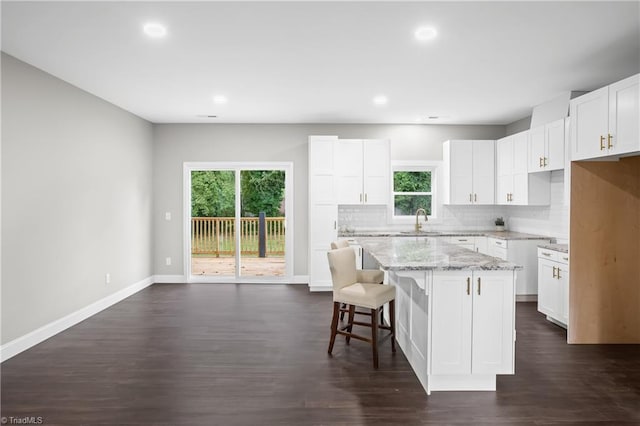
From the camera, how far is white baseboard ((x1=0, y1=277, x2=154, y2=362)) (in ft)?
11.2

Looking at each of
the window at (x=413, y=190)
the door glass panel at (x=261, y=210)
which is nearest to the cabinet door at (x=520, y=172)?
the window at (x=413, y=190)

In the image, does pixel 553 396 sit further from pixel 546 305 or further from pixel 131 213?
pixel 131 213

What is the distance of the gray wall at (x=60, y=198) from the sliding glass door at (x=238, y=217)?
1064 millimetres

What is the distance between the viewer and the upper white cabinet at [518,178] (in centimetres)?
535

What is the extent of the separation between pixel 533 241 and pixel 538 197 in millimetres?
640

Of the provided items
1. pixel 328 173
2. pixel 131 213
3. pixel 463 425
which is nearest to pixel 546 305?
pixel 463 425

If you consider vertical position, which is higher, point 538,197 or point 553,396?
point 538,197

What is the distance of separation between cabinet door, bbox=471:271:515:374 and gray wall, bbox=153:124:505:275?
406 cm

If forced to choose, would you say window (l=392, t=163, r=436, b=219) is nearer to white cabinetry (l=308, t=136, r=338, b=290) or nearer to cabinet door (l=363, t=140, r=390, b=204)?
cabinet door (l=363, t=140, r=390, b=204)

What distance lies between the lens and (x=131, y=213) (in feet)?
18.9

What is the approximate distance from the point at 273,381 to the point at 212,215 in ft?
13.8

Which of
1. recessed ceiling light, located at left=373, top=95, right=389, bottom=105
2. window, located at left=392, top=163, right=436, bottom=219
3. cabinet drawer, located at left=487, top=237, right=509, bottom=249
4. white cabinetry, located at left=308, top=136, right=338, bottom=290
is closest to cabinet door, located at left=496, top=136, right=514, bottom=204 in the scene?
cabinet drawer, located at left=487, top=237, right=509, bottom=249

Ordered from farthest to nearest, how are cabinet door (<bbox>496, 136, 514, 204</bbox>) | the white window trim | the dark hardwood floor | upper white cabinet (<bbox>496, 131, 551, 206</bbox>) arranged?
1. the white window trim
2. cabinet door (<bbox>496, 136, 514, 204</bbox>)
3. upper white cabinet (<bbox>496, 131, 551, 206</bbox>)
4. the dark hardwood floor

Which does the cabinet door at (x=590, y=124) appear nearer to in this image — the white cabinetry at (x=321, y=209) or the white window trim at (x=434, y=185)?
the white window trim at (x=434, y=185)
